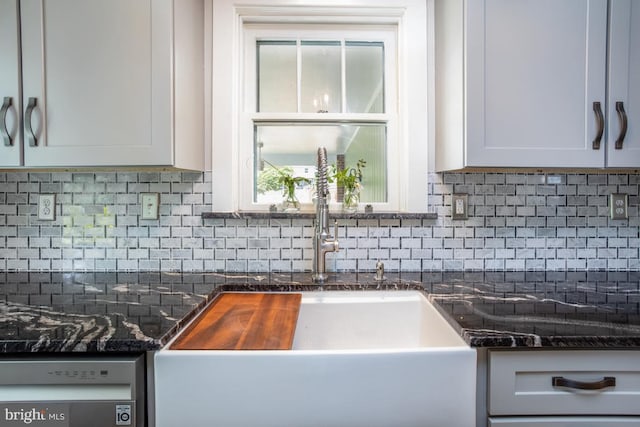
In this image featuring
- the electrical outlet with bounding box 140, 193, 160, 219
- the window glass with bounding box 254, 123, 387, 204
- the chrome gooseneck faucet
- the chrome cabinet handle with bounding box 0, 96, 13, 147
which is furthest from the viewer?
the window glass with bounding box 254, 123, 387, 204

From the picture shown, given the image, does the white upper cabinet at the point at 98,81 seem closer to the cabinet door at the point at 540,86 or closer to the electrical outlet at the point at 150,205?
the electrical outlet at the point at 150,205

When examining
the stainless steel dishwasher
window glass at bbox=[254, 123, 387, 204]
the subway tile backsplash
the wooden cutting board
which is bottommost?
the stainless steel dishwasher

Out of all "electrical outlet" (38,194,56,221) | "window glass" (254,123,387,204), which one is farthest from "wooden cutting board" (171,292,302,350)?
"electrical outlet" (38,194,56,221)

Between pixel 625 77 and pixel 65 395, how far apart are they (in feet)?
6.23

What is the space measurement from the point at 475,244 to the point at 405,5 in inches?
42.0

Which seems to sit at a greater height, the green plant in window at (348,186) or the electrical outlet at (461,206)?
the green plant in window at (348,186)

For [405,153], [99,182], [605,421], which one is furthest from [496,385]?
[99,182]

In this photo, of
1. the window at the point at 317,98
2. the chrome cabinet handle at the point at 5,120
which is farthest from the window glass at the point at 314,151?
the chrome cabinet handle at the point at 5,120

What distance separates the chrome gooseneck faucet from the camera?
1.37 m

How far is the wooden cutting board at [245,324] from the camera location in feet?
2.93

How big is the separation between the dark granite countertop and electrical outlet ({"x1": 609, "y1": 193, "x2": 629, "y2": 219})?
9.8 inches

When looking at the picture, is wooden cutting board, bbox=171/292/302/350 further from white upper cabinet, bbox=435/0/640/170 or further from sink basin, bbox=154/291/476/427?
white upper cabinet, bbox=435/0/640/170

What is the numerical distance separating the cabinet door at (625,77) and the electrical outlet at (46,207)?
2164mm

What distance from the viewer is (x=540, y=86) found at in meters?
1.26
